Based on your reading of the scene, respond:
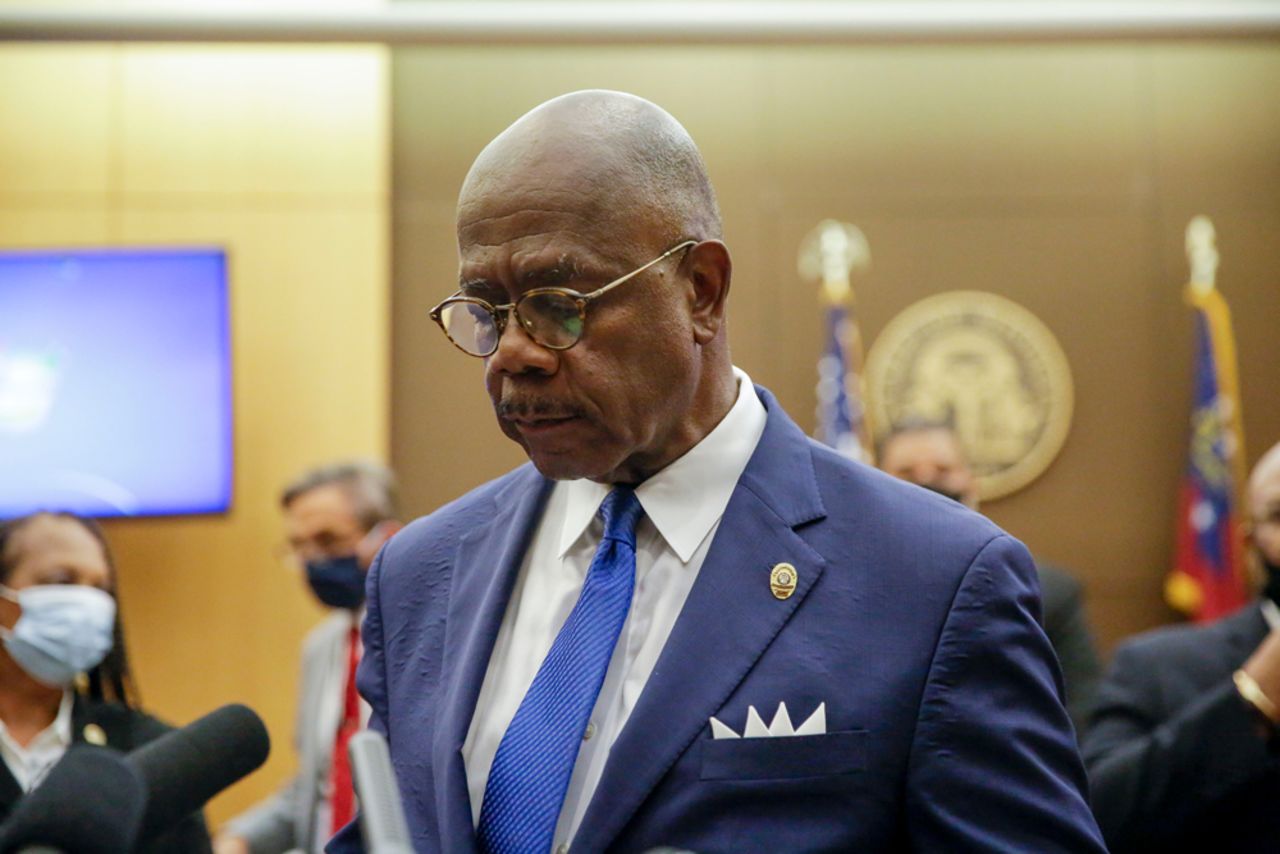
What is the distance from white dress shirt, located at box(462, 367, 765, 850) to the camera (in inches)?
61.7

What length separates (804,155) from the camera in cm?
625

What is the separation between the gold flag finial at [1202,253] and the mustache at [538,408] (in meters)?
5.16

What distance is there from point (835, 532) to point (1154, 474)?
4918mm

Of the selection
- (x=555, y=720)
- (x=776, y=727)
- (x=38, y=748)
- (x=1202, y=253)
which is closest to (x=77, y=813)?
(x=555, y=720)

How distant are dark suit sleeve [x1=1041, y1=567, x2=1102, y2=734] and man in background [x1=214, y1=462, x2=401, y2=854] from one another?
193 centimetres

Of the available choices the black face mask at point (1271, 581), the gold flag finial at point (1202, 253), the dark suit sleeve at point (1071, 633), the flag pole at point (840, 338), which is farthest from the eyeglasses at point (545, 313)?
the gold flag finial at point (1202, 253)

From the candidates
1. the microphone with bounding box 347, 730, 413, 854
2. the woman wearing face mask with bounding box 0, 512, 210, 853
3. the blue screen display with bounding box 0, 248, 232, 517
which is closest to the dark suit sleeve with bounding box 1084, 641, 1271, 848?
the woman wearing face mask with bounding box 0, 512, 210, 853

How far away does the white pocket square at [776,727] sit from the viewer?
1.47 metres

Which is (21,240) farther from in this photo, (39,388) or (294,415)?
(294,415)

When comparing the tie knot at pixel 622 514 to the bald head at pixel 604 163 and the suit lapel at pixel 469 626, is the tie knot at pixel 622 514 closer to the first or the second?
the suit lapel at pixel 469 626

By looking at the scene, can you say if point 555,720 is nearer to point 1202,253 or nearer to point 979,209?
point 979,209

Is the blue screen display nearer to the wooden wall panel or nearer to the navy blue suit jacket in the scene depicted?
the wooden wall panel

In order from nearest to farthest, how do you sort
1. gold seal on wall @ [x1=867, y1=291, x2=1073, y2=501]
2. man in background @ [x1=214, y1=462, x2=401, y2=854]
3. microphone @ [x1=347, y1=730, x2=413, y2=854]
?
microphone @ [x1=347, y1=730, x2=413, y2=854], man in background @ [x1=214, y1=462, x2=401, y2=854], gold seal on wall @ [x1=867, y1=291, x2=1073, y2=501]

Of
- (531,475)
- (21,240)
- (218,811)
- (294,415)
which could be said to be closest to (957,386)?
(294,415)
